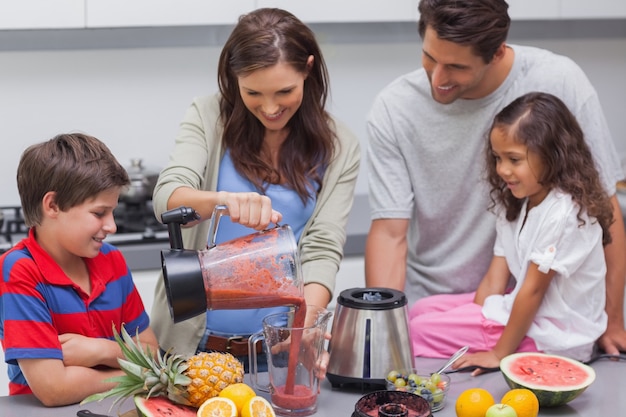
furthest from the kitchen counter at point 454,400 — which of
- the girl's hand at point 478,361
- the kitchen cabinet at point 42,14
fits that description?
the kitchen cabinet at point 42,14

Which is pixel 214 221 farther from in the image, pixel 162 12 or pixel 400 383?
pixel 162 12

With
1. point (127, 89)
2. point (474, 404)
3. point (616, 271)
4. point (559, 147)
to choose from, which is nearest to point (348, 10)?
point (127, 89)

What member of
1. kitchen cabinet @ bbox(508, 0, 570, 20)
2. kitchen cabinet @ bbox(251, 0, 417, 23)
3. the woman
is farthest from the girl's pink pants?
kitchen cabinet @ bbox(508, 0, 570, 20)

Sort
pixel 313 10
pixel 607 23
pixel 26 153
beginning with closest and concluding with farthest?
pixel 26 153, pixel 313 10, pixel 607 23

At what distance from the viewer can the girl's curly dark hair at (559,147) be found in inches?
80.0

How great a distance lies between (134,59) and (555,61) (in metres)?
1.70

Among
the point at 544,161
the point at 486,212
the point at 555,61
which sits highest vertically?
the point at 555,61

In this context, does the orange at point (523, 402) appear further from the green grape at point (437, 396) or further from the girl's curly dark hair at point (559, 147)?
Result: the girl's curly dark hair at point (559, 147)

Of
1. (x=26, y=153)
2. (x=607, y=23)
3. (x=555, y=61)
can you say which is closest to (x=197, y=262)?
(x=26, y=153)

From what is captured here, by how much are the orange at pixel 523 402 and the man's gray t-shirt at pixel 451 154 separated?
0.72 meters

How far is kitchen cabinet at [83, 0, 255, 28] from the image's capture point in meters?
3.02

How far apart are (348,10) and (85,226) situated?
1.68 metres

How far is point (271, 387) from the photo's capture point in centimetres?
169

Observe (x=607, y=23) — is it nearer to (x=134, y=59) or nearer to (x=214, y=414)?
(x=134, y=59)
